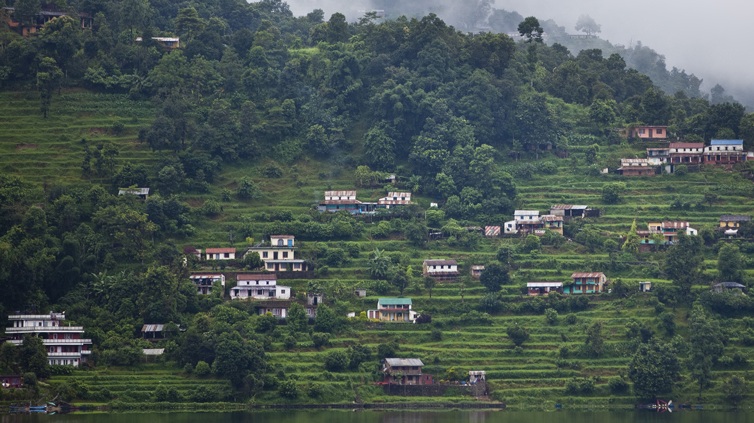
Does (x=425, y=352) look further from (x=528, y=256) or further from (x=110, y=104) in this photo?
(x=110, y=104)

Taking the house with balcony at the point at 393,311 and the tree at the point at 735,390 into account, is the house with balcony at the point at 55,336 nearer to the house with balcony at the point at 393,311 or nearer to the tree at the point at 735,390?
the house with balcony at the point at 393,311

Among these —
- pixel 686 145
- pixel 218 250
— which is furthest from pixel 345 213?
pixel 686 145

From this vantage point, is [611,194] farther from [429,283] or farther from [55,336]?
[55,336]

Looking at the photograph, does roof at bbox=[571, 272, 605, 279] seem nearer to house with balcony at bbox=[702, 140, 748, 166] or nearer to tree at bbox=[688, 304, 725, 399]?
tree at bbox=[688, 304, 725, 399]

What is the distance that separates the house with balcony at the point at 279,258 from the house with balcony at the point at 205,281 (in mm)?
2928

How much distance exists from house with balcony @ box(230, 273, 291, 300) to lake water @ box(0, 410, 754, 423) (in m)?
9.22

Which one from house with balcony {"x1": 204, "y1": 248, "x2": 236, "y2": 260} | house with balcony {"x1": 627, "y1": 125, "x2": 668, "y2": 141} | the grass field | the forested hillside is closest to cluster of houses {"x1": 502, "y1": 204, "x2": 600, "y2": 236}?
the forested hillside

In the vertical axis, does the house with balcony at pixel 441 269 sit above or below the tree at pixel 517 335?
above

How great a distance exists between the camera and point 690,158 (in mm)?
84000

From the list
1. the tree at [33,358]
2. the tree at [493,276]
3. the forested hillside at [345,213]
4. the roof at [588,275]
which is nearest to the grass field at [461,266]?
the forested hillside at [345,213]

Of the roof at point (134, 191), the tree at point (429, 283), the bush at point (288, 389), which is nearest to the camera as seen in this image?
the bush at point (288, 389)

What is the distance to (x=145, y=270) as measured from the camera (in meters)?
70.8

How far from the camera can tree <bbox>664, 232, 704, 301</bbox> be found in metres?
70.5

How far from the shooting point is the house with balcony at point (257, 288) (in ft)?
232
